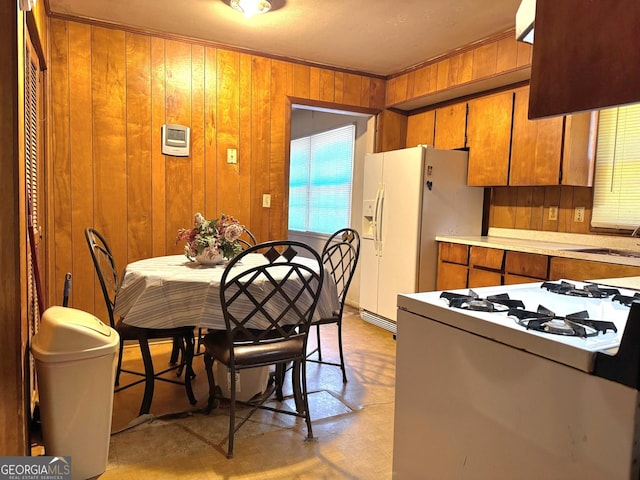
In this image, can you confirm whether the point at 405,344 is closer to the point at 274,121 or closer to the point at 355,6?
the point at 355,6

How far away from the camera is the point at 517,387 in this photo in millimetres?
979

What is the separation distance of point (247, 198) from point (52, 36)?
1816 millimetres

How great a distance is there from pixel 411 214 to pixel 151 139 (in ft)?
7.14

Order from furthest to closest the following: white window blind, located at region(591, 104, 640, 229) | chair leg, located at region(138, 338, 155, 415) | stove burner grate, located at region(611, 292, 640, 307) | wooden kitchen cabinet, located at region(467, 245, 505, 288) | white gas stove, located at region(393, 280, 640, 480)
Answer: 1. wooden kitchen cabinet, located at region(467, 245, 505, 288)
2. white window blind, located at region(591, 104, 640, 229)
3. chair leg, located at region(138, 338, 155, 415)
4. stove burner grate, located at region(611, 292, 640, 307)
5. white gas stove, located at region(393, 280, 640, 480)

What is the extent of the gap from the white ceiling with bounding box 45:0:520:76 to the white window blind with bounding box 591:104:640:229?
3.25 feet

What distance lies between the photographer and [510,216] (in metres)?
3.75

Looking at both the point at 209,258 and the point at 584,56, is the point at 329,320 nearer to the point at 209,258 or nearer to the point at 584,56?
the point at 209,258

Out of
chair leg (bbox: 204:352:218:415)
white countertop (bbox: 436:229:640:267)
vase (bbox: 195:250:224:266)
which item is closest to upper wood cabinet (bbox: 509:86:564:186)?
white countertop (bbox: 436:229:640:267)

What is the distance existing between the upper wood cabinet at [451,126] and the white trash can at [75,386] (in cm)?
321

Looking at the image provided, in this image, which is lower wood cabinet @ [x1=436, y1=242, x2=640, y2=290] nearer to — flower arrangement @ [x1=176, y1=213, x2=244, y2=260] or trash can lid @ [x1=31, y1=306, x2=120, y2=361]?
flower arrangement @ [x1=176, y1=213, x2=244, y2=260]

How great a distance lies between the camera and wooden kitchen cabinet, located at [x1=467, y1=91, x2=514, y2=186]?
3477 millimetres

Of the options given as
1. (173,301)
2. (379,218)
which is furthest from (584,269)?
(173,301)

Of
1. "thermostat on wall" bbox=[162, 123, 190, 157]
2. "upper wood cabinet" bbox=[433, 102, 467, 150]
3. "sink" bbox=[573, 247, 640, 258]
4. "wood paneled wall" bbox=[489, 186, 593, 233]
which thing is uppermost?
Answer: "upper wood cabinet" bbox=[433, 102, 467, 150]

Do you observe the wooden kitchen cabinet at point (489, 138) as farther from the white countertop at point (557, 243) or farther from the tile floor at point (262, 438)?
the tile floor at point (262, 438)
